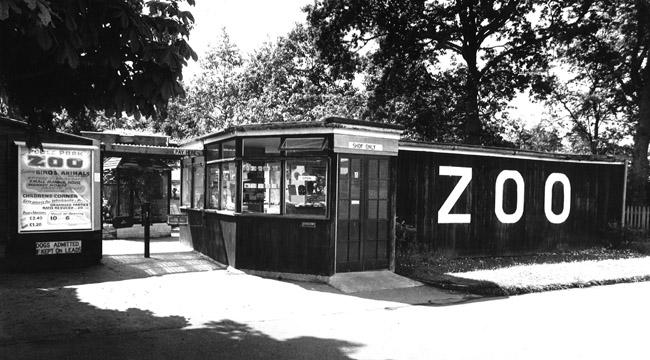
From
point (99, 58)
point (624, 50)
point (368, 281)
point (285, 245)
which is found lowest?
point (368, 281)

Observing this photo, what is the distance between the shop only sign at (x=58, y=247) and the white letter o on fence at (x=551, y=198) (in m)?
12.8

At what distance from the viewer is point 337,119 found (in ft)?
33.2

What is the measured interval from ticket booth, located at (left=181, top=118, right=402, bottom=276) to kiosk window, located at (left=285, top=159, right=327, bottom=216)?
0.07 ft

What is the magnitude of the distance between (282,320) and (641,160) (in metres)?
19.5

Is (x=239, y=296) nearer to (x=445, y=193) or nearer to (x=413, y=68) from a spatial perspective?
(x=445, y=193)

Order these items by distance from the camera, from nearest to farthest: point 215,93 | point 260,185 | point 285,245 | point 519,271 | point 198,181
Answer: point 285,245 < point 260,185 < point 519,271 < point 198,181 < point 215,93

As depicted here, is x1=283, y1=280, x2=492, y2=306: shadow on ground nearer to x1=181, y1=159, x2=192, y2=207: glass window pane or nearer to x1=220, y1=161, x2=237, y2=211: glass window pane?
x1=220, y1=161, x2=237, y2=211: glass window pane

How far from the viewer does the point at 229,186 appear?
11602 millimetres

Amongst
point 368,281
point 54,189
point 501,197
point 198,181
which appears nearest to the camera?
point 368,281

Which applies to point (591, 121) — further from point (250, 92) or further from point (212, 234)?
point (212, 234)

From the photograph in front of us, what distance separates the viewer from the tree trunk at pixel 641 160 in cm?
2056

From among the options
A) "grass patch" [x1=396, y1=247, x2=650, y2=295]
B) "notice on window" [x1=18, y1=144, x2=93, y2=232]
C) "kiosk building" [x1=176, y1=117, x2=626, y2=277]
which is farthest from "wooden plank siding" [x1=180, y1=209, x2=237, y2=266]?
"grass patch" [x1=396, y1=247, x2=650, y2=295]

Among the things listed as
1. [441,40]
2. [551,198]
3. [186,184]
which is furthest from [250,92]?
[551,198]

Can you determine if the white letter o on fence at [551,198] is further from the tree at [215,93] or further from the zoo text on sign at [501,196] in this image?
the tree at [215,93]
